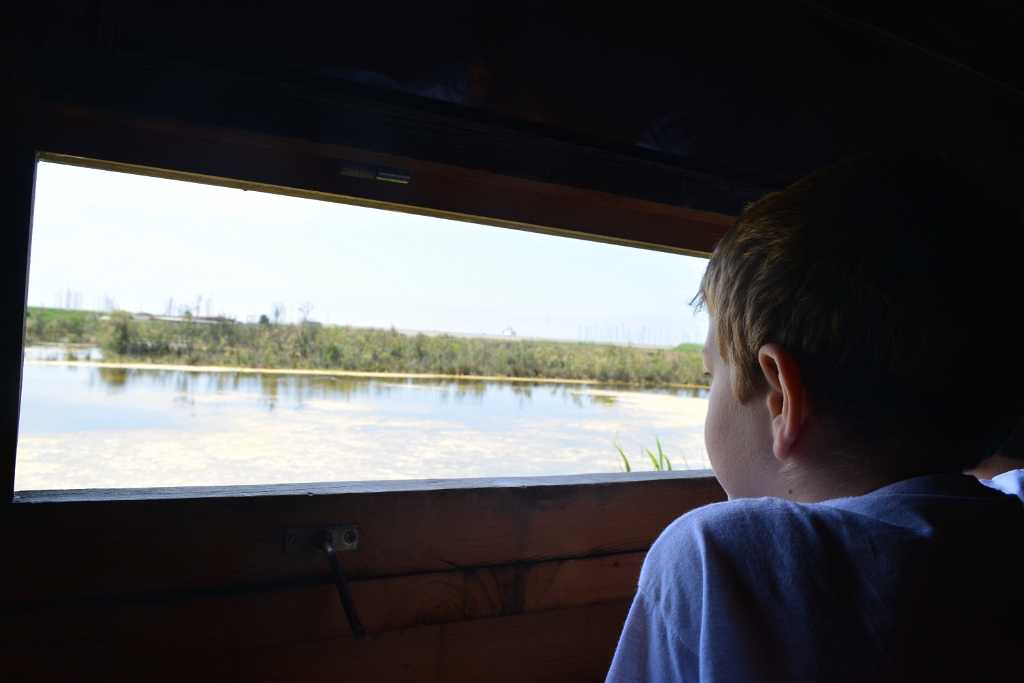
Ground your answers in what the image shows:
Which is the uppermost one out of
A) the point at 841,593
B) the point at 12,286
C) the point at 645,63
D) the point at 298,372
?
the point at 645,63

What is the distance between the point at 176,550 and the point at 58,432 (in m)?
0.23

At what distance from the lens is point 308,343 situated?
1.10m

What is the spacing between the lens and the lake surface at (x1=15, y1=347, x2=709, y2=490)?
3.05ft

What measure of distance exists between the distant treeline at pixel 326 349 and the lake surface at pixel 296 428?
1.0 inches

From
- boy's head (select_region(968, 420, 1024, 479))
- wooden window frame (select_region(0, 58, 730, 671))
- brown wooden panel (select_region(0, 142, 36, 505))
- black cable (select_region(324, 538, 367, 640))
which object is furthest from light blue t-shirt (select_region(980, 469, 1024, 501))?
brown wooden panel (select_region(0, 142, 36, 505))

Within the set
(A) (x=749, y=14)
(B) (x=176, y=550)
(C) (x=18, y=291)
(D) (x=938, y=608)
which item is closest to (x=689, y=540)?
(D) (x=938, y=608)

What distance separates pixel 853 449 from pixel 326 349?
810 millimetres

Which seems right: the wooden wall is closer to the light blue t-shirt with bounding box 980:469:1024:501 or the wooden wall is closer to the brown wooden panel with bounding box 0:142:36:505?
the brown wooden panel with bounding box 0:142:36:505

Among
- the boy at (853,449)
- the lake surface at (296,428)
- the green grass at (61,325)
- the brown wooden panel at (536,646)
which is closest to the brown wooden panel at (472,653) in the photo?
the brown wooden panel at (536,646)

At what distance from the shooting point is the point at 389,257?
1.14m

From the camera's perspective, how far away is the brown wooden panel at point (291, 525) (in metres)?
0.84

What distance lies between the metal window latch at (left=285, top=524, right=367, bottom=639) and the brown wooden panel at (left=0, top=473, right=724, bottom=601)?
0.04ft

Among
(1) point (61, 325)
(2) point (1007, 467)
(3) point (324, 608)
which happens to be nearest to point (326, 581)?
(3) point (324, 608)

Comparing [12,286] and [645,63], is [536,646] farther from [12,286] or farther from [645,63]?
[645,63]
